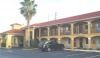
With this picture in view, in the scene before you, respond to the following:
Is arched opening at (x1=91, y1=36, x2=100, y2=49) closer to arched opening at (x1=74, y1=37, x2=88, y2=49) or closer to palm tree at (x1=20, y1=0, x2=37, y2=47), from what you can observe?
arched opening at (x1=74, y1=37, x2=88, y2=49)

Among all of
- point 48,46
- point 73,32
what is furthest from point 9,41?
point 48,46

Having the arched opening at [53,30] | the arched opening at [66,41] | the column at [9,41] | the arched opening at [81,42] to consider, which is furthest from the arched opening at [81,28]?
the column at [9,41]

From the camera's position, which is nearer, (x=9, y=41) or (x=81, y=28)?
(x=81, y=28)

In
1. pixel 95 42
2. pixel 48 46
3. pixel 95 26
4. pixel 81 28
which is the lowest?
pixel 48 46

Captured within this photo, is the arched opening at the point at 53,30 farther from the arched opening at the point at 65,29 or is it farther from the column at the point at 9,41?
the column at the point at 9,41

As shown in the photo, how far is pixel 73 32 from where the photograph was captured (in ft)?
143

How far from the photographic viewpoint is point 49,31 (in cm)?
5059

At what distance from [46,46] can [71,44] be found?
25.5 ft

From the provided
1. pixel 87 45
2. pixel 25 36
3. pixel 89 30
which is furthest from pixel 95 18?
pixel 25 36

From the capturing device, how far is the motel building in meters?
39.2

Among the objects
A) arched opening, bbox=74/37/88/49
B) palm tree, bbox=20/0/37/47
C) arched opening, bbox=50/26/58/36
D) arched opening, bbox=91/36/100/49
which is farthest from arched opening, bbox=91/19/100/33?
palm tree, bbox=20/0/37/47

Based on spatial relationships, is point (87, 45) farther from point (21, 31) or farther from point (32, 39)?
point (21, 31)

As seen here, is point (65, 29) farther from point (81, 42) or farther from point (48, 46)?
point (48, 46)

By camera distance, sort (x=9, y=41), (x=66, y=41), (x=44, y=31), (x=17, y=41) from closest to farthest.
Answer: (x=66, y=41), (x=44, y=31), (x=9, y=41), (x=17, y=41)
